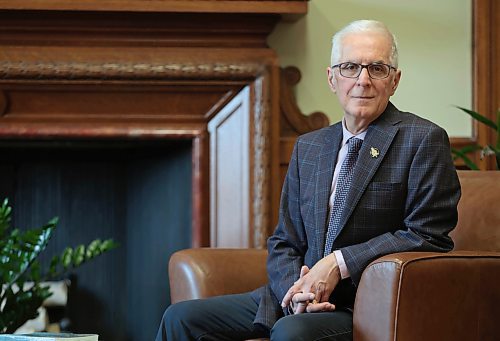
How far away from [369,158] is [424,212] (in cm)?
17

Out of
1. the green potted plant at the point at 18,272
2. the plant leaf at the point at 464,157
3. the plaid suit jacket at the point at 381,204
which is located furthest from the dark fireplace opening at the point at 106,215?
the plaid suit jacket at the point at 381,204

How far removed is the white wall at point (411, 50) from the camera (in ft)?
11.4

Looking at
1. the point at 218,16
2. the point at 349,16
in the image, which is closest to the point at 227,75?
the point at 218,16

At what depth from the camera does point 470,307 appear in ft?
6.23

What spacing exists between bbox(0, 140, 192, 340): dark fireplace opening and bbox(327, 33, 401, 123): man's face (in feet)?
5.30

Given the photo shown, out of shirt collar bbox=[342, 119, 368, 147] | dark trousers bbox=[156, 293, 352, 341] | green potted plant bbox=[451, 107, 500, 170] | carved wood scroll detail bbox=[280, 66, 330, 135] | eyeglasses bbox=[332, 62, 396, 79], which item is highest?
carved wood scroll detail bbox=[280, 66, 330, 135]

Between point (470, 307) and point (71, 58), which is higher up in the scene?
point (71, 58)

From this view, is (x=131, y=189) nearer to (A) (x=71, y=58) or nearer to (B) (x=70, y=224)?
(B) (x=70, y=224)

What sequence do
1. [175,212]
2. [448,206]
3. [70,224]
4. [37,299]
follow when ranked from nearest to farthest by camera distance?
1. [448,206]
2. [37,299]
3. [175,212]
4. [70,224]

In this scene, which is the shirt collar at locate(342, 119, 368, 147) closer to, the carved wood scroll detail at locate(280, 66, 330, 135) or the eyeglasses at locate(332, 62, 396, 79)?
the eyeglasses at locate(332, 62, 396, 79)

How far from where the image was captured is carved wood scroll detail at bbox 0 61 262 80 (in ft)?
10.8

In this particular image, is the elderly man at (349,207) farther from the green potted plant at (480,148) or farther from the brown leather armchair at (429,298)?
the green potted plant at (480,148)

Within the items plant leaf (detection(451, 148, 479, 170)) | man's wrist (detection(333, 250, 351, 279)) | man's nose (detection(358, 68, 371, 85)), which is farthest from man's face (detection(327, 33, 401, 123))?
plant leaf (detection(451, 148, 479, 170))

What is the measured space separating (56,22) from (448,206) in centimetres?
173
